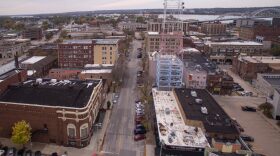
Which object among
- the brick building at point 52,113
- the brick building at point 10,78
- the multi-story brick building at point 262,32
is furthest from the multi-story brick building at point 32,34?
the multi-story brick building at point 262,32

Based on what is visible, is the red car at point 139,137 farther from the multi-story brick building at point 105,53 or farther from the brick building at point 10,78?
the multi-story brick building at point 105,53

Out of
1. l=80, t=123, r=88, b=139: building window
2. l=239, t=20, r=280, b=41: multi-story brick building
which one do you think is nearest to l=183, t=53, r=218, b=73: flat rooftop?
l=80, t=123, r=88, b=139: building window

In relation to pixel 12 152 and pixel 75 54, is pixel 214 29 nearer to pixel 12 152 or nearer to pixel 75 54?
pixel 75 54

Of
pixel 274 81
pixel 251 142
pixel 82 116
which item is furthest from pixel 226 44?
pixel 82 116

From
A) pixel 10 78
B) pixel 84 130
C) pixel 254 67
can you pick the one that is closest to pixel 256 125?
pixel 254 67

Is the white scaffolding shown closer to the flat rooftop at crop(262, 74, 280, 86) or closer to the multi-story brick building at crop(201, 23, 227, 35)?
the flat rooftop at crop(262, 74, 280, 86)

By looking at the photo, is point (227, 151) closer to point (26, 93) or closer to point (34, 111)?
point (34, 111)
